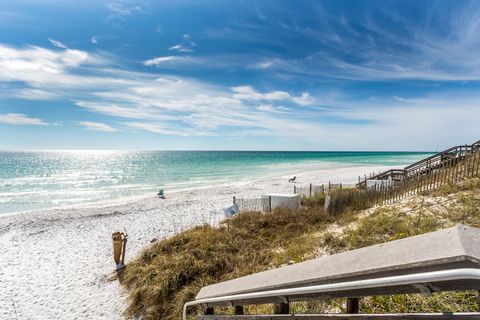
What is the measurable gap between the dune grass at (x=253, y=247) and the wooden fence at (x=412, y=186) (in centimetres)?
91

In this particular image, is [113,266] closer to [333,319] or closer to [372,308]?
[372,308]

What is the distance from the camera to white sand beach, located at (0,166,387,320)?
297 inches

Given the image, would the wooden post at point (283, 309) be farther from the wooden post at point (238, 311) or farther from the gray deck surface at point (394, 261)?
the wooden post at point (238, 311)

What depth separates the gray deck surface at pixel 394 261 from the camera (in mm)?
1297

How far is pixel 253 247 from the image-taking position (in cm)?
864

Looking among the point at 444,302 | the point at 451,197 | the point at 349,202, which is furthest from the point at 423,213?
the point at 444,302

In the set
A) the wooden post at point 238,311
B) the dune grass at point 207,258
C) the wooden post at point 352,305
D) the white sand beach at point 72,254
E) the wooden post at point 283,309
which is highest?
the wooden post at point 352,305

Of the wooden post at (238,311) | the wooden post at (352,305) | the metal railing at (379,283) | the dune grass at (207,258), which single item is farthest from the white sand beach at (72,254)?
the wooden post at (352,305)

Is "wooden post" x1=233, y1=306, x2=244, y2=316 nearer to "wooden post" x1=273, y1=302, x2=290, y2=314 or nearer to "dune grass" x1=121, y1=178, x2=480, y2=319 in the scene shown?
"wooden post" x1=273, y1=302, x2=290, y2=314

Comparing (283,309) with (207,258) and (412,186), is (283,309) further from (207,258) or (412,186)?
(412,186)

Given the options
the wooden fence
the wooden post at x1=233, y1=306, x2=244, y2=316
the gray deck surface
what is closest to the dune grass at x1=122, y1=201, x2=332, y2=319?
the wooden fence

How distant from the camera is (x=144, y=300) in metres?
6.77

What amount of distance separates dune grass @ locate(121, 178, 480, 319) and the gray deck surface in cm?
245

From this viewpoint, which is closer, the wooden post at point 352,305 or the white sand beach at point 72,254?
the wooden post at point 352,305
